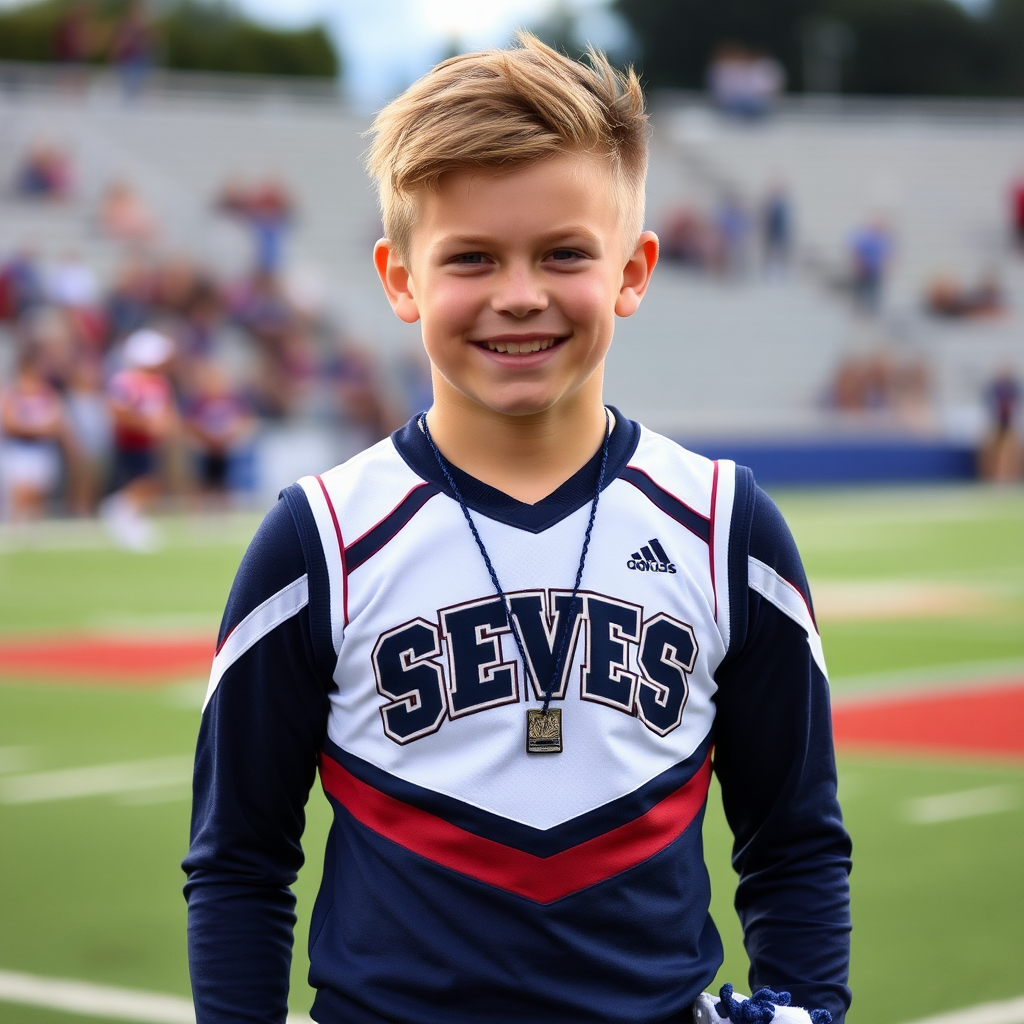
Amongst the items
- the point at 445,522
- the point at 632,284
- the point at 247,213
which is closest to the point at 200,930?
the point at 445,522

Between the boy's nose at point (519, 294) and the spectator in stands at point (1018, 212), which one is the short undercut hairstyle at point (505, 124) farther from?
the spectator in stands at point (1018, 212)

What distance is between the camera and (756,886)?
2.13 meters

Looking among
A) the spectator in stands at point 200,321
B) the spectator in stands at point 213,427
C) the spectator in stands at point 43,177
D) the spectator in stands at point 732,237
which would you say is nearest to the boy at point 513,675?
the spectator in stands at point 213,427

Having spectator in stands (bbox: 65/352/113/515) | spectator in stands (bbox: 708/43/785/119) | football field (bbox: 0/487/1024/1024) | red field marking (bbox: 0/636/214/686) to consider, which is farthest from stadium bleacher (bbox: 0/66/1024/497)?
red field marking (bbox: 0/636/214/686)

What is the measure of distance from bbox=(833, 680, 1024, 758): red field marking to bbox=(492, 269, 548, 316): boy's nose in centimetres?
591

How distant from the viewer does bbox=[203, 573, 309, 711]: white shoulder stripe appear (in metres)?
Result: 2.00

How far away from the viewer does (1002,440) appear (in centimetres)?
2675

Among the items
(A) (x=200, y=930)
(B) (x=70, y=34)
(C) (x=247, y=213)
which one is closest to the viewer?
(A) (x=200, y=930)

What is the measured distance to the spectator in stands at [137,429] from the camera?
17641mm

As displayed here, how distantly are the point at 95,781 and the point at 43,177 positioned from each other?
19640 mm

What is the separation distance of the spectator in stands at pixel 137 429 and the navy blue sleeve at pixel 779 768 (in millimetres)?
15087

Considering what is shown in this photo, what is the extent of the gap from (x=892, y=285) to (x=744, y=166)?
4.45 metres

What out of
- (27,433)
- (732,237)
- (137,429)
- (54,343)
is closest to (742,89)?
(732,237)

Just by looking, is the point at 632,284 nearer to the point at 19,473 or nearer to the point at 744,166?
the point at 19,473
